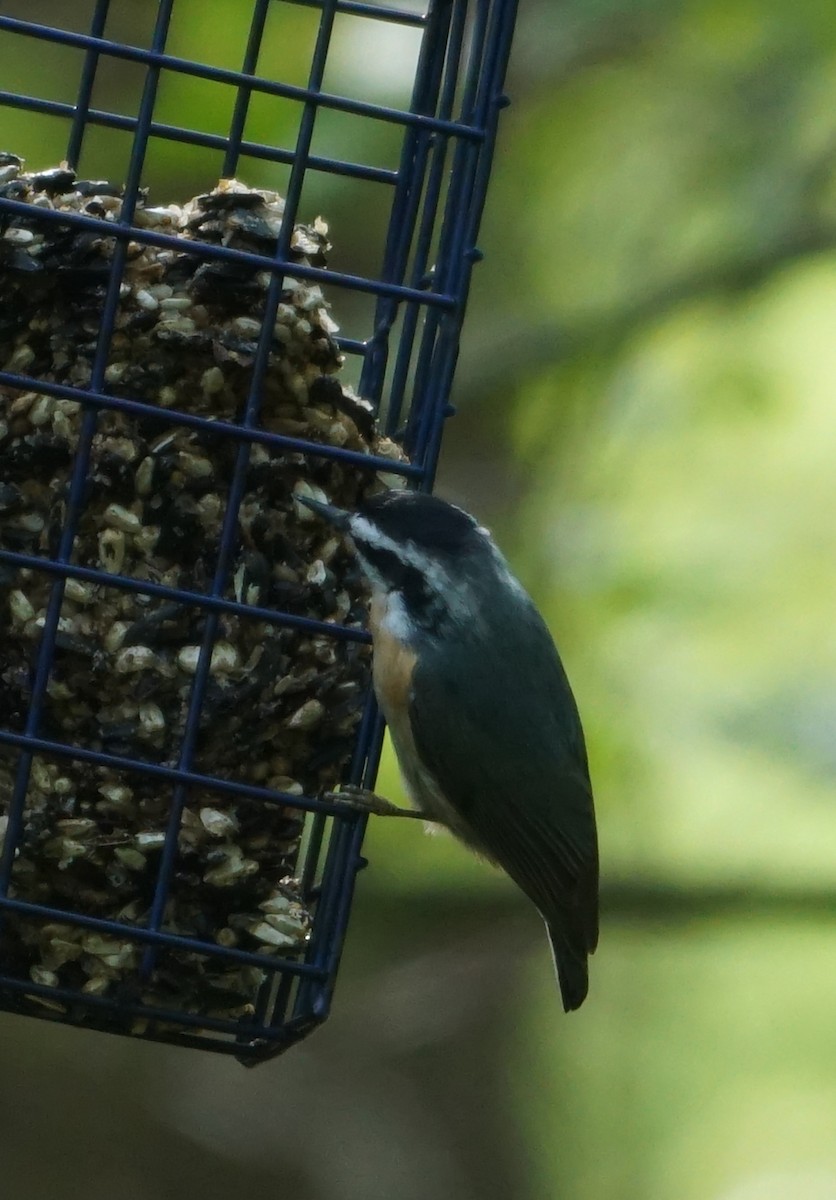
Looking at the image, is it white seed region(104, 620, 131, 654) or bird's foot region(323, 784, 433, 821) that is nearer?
white seed region(104, 620, 131, 654)

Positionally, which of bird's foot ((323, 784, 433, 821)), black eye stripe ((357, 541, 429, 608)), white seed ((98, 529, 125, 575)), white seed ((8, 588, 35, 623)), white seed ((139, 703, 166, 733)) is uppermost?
black eye stripe ((357, 541, 429, 608))

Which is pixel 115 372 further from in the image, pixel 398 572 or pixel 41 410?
pixel 398 572

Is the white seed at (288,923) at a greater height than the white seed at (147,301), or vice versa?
the white seed at (147,301)

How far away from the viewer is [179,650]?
3377 millimetres

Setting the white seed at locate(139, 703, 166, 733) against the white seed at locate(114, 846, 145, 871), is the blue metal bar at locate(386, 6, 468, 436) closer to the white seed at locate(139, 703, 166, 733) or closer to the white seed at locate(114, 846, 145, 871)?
the white seed at locate(139, 703, 166, 733)

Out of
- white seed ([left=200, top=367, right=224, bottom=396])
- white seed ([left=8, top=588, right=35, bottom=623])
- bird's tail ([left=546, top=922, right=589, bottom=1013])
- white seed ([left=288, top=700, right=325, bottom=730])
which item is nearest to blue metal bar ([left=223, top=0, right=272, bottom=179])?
white seed ([left=200, top=367, right=224, bottom=396])

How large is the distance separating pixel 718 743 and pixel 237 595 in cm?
289

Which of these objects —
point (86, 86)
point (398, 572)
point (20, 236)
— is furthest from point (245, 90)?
point (398, 572)

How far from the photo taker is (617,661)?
18.6ft

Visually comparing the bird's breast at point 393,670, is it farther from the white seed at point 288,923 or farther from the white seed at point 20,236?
the white seed at point 20,236

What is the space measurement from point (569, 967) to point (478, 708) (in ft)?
2.60

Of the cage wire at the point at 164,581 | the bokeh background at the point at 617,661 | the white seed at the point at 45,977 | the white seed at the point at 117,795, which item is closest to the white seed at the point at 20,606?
the cage wire at the point at 164,581

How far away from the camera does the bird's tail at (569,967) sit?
4.10 metres

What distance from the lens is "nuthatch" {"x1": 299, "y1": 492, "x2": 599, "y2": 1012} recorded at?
3.51 m
